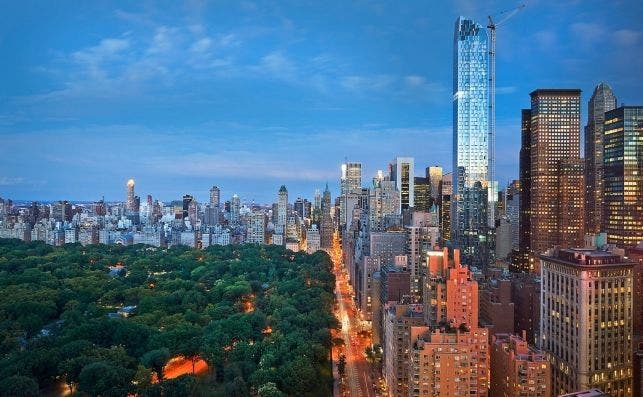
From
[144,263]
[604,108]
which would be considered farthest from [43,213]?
[604,108]

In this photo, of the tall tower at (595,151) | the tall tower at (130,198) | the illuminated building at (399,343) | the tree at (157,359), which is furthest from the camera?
the tall tower at (130,198)

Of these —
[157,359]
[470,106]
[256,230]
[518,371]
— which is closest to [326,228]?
[256,230]

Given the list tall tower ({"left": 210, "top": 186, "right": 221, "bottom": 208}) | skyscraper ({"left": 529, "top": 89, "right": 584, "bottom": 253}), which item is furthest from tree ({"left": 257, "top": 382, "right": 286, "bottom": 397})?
tall tower ({"left": 210, "top": 186, "right": 221, "bottom": 208})

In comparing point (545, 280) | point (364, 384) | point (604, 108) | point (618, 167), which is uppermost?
point (604, 108)

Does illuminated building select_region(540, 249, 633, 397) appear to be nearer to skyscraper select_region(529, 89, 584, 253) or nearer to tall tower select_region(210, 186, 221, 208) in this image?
skyscraper select_region(529, 89, 584, 253)

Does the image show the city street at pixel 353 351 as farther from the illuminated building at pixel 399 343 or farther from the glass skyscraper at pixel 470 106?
the glass skyscraper at pixel 470 106

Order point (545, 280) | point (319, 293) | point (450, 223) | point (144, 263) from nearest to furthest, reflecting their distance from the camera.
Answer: point (545, 280) < point (319, 293) < point (144, 263) < point (450, 223)

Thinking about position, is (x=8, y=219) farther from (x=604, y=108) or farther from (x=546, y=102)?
(x=604, y=108)

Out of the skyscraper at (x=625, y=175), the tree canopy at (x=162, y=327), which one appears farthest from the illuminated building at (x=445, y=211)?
the skyscraper at (x=625, y=175)
